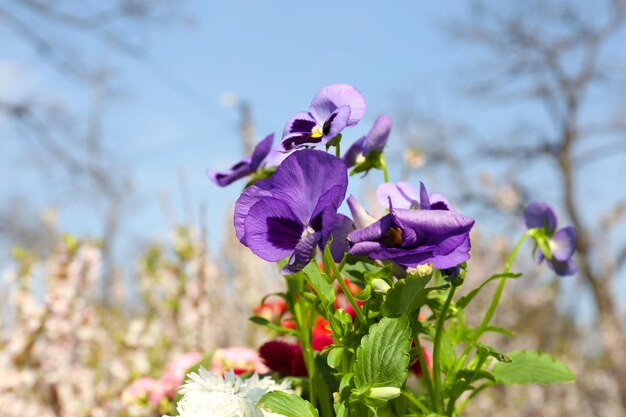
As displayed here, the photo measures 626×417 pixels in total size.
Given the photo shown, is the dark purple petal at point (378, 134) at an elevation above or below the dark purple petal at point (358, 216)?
above

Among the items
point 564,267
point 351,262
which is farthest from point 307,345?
point 564,267

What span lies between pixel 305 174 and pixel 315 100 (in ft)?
0.53

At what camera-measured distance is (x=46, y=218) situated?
3.80m

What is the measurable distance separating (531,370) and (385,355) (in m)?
0.33

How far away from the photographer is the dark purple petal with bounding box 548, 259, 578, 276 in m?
1.06

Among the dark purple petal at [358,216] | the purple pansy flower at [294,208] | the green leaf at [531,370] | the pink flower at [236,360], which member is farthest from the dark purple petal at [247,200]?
the pink flower at [236,360]

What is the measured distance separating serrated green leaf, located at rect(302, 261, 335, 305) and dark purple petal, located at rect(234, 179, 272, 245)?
87mm

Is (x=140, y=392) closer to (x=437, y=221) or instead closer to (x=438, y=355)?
(x=438, y=355)

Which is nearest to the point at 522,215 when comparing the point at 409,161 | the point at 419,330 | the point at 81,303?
the point at 419,330

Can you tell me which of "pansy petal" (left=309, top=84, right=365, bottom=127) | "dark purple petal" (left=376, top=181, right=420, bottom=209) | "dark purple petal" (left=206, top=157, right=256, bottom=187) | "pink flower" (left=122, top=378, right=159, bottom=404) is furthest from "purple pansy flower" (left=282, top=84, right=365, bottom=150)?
"pink flower" (left=122, top=378, right=159, bottom=404)

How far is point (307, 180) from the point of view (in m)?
0.75

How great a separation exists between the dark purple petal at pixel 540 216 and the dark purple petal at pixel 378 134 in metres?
0.30

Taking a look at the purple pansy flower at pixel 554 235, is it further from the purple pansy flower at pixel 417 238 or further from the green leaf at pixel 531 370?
the purple pansy flower at pixel 417 238

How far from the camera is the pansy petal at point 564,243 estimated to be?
41.6 inches
